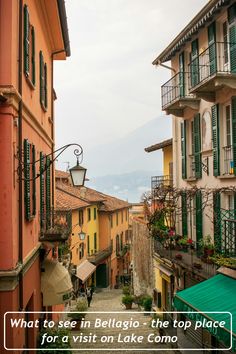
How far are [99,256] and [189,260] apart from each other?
30.5 meters

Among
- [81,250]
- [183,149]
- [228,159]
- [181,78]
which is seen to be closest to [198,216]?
[183,149]

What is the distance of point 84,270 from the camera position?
127ft

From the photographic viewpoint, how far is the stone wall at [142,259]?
86.9 feet

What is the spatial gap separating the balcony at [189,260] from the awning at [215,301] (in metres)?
1.47

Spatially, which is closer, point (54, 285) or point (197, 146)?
point (54, 285)

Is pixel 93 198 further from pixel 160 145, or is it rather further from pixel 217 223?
pixel 217 223

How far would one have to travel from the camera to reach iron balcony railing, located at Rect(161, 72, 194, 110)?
61.1 feet

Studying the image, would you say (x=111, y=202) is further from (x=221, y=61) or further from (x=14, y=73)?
(x=14, y=73)

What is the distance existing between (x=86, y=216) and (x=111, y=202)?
12.0 m

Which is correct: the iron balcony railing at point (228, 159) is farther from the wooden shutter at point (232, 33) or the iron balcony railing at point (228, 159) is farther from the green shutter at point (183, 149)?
the green shutter at point (183, 149)

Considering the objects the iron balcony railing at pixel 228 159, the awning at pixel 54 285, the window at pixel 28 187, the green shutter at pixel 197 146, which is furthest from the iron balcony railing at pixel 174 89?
the window at pixel 28 187

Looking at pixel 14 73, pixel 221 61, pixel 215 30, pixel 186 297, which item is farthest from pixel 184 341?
pixel 14 73

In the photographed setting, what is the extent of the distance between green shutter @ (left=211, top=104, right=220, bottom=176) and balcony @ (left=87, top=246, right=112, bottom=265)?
99.9 ft

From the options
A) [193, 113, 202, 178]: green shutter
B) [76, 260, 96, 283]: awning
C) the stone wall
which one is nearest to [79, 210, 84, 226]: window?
[76, 260, 96, 283]: awning
